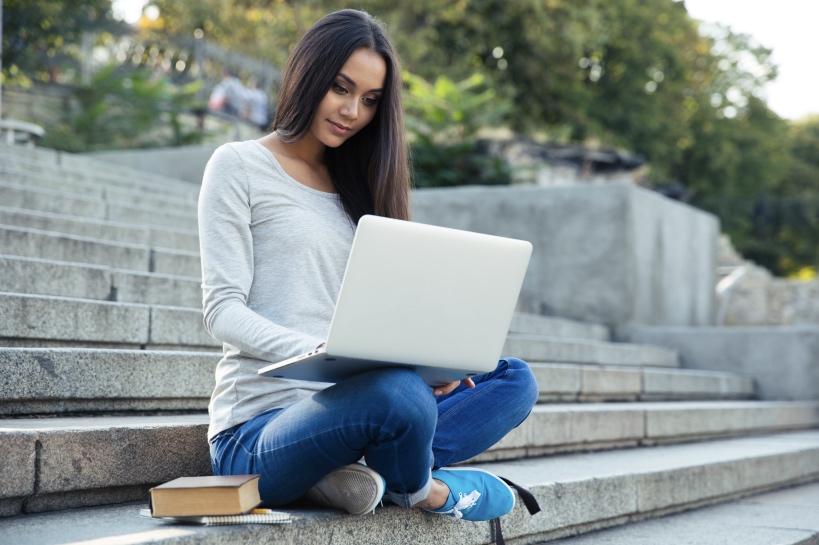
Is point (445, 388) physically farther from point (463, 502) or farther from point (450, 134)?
point (450, 134)

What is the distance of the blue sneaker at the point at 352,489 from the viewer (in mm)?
2240

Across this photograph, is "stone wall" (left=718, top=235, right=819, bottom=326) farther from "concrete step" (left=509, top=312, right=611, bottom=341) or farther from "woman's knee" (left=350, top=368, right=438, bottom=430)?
"woman's knee" (left=350, top=368, right=438, bottom=430)

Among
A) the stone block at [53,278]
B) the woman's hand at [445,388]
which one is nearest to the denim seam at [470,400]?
the woman's hand at [445,388]

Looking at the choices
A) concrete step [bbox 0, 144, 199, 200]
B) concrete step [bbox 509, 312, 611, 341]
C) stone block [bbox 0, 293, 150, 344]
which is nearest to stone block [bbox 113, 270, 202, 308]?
stone block [bbox 0, 293, 150, 344]

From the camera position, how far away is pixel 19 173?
5.98m

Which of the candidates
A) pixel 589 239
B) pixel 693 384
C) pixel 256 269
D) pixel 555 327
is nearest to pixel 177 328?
pixel 256 269

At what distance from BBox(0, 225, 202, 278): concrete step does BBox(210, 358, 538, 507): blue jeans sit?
90.3 inches

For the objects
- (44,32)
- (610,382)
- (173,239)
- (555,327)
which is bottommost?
(610,382)

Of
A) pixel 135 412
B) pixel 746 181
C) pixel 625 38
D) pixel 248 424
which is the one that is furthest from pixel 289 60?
pixel 746 181

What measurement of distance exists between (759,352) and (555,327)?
1.73 metres

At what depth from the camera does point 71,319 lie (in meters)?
3.35

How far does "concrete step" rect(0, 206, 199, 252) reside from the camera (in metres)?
4.82

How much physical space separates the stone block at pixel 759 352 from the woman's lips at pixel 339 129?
4.98 metres

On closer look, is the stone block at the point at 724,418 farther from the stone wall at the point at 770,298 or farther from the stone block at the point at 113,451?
the stone wall at the point at 770,298
